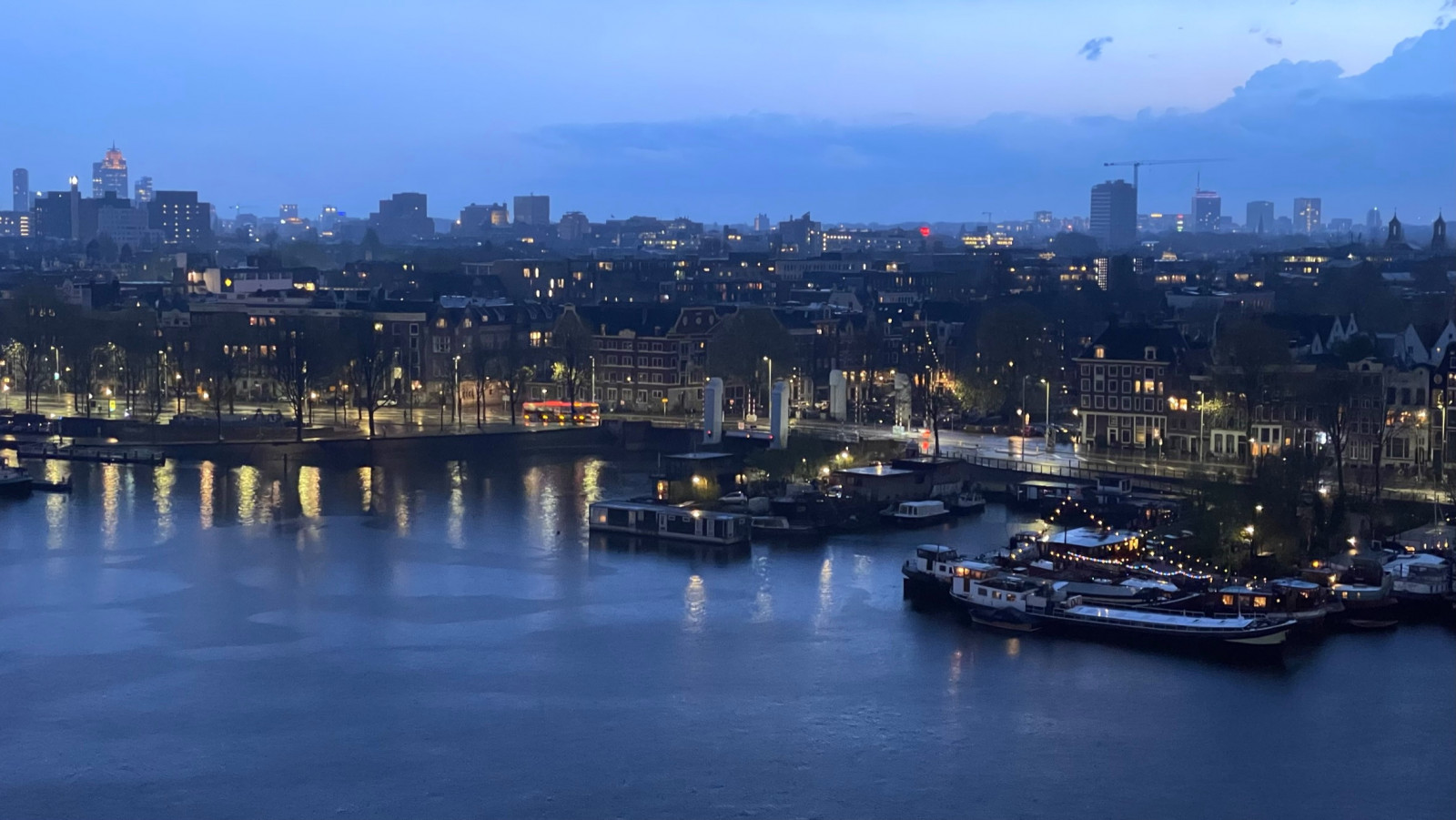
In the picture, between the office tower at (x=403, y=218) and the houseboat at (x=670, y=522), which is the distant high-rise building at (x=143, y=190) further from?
the houseboat at (x=670, y=522)

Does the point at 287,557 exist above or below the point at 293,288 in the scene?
below

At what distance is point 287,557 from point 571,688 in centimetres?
511

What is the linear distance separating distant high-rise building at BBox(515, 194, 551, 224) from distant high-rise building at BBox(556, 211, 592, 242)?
7.94 m

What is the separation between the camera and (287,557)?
→ 16.6m

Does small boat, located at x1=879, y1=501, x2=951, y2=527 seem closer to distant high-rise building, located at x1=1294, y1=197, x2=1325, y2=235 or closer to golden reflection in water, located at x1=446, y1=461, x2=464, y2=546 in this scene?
golden reflection in water, located at x1=446, y1=461, x2=464, y2=546


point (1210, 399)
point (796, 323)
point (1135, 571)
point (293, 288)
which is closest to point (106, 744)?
point (1135, 571)

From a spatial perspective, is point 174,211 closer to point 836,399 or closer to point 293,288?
point 293,288

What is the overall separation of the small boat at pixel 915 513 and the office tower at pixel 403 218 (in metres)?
79.1

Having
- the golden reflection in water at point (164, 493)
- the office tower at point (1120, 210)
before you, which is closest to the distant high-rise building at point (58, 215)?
the office tower at point (1120, 210)

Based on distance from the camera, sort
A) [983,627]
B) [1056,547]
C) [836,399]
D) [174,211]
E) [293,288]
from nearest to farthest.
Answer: [983,627], [1056,547], [836,399], [293,288], [174,211]

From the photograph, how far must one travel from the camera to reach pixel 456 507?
1969cm

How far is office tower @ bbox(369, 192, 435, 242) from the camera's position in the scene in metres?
96.5

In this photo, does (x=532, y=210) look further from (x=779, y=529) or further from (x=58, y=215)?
(x=779, y=529)

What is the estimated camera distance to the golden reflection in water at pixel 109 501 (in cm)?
1764
